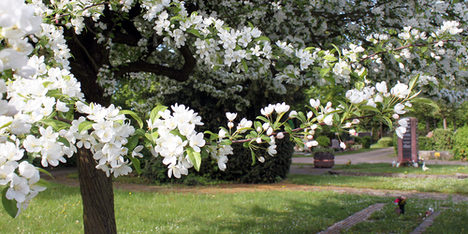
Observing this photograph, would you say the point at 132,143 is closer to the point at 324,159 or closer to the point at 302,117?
the point at 302,117

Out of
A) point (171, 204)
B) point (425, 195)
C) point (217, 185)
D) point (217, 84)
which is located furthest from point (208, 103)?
point (425, 195)

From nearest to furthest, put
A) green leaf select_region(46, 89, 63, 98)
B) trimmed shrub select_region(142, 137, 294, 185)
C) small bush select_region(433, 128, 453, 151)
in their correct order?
green leaf select_region(46, 89, 63, 98) → trimmed shrub select_region(142, 137, 294, 185) → small bush select_region(433, 128, 453, 151)

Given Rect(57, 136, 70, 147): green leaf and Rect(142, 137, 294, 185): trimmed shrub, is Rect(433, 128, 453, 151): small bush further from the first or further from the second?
Rect(57, 136, 70, 147): green leaf

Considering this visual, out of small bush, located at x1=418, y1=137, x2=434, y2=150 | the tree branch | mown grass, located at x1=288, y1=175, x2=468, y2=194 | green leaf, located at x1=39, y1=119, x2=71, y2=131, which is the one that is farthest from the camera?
small bush, located at x1=418, y1=137, x2=434, y2=150

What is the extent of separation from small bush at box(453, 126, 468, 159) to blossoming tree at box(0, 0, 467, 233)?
1699cm

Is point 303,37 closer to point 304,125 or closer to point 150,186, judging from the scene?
point 304,125

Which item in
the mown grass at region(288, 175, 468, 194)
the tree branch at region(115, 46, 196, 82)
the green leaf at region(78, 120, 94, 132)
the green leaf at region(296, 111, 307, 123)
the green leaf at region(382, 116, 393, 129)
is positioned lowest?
the mown grass at region(288, 175, 468, 194)

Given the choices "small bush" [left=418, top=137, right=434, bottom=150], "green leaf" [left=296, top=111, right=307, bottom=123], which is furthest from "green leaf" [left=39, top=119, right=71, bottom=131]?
"small bush" [left=418, top=137, right=434, bottom=150]

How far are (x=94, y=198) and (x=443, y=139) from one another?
22.0 meters

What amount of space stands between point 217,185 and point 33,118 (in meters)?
9.10

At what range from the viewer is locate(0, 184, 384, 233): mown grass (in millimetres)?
5531

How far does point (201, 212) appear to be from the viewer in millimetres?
6578

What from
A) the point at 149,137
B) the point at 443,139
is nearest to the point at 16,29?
the point at 149,137

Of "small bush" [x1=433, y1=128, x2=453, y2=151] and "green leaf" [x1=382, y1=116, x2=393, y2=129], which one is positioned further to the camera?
"small bush" [x1=433, y1=128, x2=453, y2=151]
